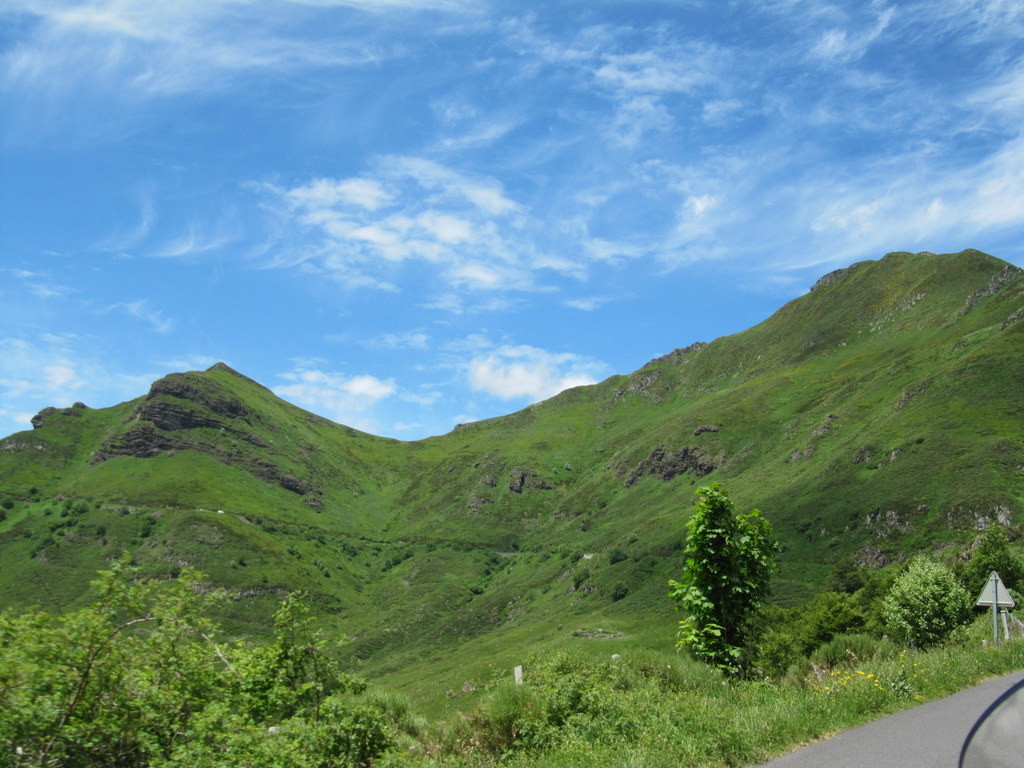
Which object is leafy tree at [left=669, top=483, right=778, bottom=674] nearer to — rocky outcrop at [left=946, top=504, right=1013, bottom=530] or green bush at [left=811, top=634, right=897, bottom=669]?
green bush at [left=811, top=634, right=897, bottom=669]

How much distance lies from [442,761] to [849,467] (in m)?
181

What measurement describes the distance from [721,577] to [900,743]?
14401 millimetres

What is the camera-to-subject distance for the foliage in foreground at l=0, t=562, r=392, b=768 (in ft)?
30.6

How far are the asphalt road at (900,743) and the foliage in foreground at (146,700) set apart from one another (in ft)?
21.9

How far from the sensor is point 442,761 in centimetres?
1216

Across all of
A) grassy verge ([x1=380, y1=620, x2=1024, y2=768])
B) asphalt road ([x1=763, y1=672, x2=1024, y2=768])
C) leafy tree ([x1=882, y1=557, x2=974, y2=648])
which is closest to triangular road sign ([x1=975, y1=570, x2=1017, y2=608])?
grassy verge ([x1=380, y1=620, x2=1024, y2=768])

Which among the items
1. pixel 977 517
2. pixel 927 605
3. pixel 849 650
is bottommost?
pixel 977 517

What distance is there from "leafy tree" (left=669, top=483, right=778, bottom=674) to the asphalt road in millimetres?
11819

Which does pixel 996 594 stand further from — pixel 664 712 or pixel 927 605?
pixel 927 605

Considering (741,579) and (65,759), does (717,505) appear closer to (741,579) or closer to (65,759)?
(741,579)

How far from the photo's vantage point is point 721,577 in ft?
79.2

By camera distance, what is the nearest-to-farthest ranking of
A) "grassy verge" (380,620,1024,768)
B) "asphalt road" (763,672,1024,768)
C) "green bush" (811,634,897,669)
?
"asphalt road" (763,672,1024,768), "grassy verge" (380,620,1024,768), "green bush" (811,634,897,669)

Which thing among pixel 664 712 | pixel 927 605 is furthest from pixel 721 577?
pixel 927 605

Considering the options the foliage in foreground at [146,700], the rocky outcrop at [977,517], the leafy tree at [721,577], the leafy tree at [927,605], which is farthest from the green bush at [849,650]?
the rocky outcrop at [977,517]
